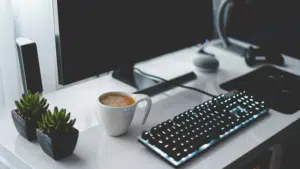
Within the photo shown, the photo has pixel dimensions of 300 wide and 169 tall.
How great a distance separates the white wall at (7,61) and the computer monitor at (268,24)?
874mm

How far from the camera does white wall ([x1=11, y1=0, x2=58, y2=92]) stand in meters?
1.26

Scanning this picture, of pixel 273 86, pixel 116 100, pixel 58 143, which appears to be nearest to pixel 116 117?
pixel 116 100

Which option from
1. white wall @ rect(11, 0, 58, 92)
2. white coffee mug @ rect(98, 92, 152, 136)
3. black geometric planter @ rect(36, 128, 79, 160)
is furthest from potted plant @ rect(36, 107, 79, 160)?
white wall @ rect(11, 0, 58, 92)

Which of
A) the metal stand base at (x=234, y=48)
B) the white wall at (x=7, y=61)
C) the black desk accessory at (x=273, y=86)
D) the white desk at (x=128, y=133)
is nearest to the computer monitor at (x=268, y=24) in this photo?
the metal stand base at (x=234, y=48)

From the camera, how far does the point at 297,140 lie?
1.38 metres

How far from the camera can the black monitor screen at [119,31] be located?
3.41ft

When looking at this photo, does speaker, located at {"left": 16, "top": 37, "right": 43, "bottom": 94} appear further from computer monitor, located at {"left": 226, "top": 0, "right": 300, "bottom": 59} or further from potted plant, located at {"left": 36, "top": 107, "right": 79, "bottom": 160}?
computer monitor, located at {"left": 226, "top": 0, "right": 300, "bottom": 59}

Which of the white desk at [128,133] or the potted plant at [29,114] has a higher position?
the potted plant at [29,114]

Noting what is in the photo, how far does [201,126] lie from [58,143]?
37 centimetres

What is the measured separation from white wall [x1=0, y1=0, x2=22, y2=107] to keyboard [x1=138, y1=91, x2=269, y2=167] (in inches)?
20.0

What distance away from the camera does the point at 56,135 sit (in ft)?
2.94

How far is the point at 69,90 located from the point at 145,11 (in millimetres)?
344

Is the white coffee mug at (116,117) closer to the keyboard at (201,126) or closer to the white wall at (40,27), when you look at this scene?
the keyboard at (201,126)

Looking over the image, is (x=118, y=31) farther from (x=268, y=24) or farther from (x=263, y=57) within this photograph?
(x=268, y=24)
